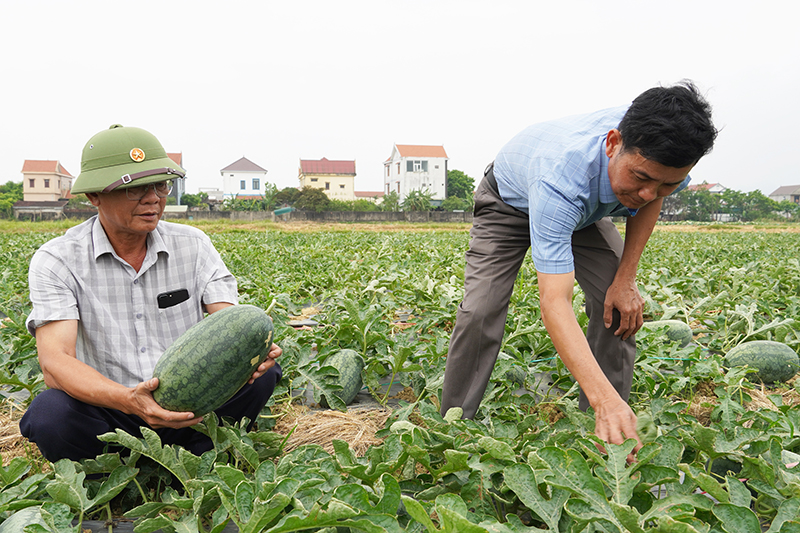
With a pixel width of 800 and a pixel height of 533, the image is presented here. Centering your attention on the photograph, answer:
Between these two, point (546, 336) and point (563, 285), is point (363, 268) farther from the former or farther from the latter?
point (563, 285)

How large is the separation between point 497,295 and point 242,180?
3203 inches

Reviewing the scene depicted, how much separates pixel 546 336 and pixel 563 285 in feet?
4.56

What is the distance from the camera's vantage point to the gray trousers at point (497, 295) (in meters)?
2.52

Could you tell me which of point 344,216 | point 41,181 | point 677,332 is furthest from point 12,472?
point 41,181

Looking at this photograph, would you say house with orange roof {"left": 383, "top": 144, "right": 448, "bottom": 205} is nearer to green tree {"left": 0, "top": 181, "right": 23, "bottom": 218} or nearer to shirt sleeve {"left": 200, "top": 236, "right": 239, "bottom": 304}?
green tree {"left": 0, "top": 181, "right": 23, "bottom": 218}

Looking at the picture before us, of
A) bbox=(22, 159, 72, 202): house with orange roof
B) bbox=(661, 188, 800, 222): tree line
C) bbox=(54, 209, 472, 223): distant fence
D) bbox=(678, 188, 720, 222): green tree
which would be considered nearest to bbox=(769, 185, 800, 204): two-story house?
bbox=(661, 188, 800, 222): tree line

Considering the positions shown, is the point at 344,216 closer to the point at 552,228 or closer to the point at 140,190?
the point at 140,190

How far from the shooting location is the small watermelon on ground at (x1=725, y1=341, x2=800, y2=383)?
10.5 feet

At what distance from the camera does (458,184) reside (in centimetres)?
7625

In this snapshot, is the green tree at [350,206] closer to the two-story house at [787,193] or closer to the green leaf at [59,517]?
the green leaf at [59,517]

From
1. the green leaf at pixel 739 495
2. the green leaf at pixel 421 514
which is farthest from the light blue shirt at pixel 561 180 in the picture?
the green leaf at pixel 421 514

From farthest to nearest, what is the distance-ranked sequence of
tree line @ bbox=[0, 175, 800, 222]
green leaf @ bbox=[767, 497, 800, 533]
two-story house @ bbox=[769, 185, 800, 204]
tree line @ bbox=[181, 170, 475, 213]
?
1. two-story house @ bbox=[769, 185, 800, 204]
2. tree line @ bbox=[0, 175, 800, 222]
3. tree line @ bbox=[181, 170, 475, 213]
4. green leaf @ bbox=[767, 497, 800, 533]

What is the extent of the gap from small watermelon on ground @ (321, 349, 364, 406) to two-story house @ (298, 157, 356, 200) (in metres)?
70.8

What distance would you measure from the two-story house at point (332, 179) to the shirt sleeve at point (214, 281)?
234 feet
